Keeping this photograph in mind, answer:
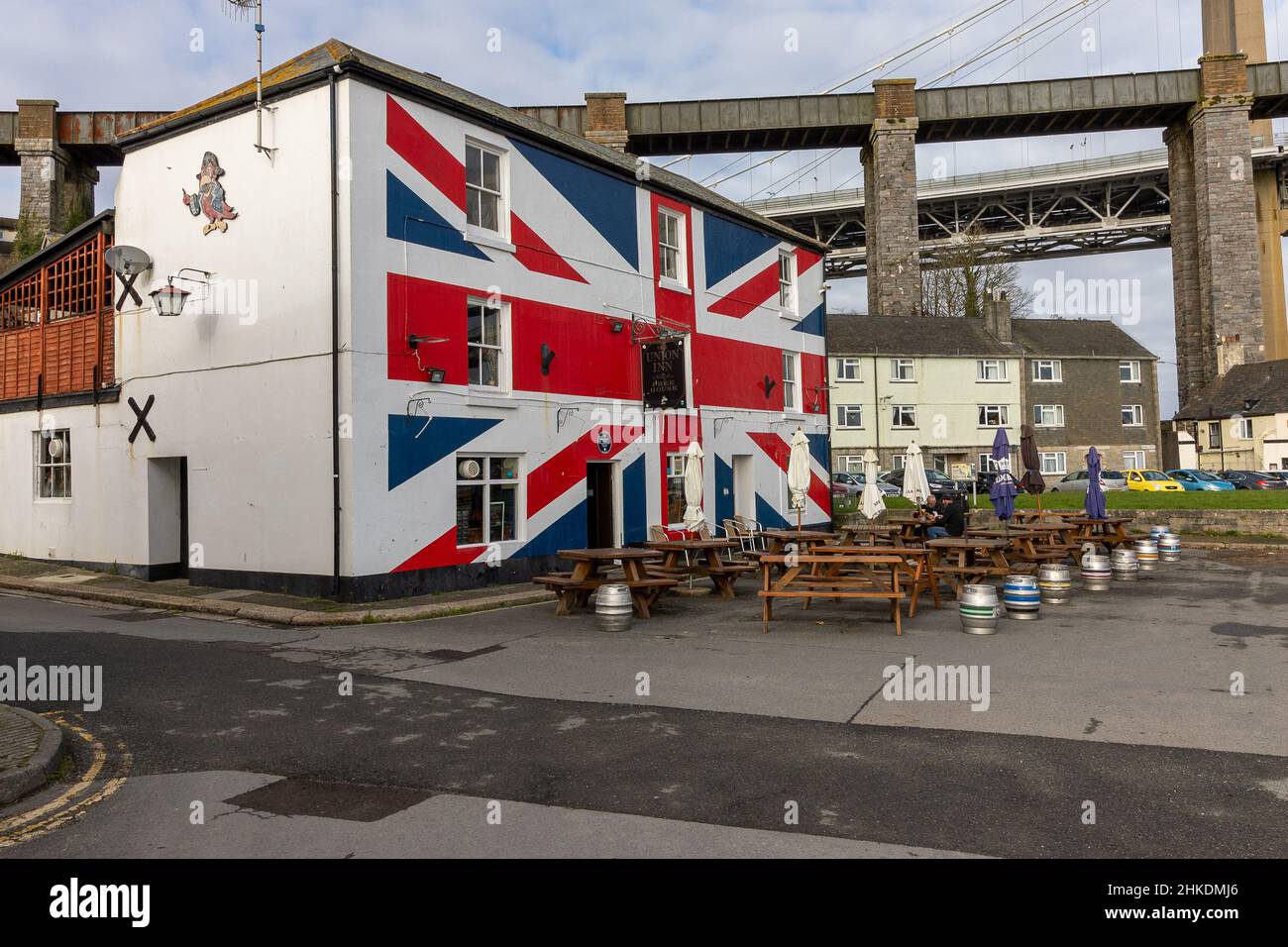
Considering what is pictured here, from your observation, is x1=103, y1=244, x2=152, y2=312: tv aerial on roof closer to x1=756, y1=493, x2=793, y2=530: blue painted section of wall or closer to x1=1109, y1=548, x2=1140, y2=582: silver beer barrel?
x1=756, y1=493, x2=793, y2=530: blue painted section of wall

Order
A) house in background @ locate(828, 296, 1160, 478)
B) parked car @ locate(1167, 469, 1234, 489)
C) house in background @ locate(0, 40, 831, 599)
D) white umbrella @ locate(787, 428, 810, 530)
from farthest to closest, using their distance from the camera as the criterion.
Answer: house in background @ locate(828, 296, 1160, 478), parked car @ locate(1167, 469, 1234, 489), white umbrella @ locate(787, 428, 810, 530), house in background @ locate(0, 40, 831, 599)

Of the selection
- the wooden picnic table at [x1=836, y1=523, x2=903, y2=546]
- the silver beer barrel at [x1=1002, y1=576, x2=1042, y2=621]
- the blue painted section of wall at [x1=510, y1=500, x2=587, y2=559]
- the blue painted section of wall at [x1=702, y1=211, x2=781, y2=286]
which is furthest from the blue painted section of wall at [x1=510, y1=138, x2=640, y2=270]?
the silver beer barrel at [x1=1002, y1=576, x2=1042, y2=621]

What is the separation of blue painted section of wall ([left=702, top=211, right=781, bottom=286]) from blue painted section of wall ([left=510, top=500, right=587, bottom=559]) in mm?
7564

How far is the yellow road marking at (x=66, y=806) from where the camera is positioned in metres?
4.81

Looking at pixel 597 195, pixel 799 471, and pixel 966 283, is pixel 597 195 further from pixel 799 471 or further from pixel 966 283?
pixel 966 283

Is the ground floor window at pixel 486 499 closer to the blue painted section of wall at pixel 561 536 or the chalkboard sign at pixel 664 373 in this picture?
the blue painted section of wall at pixel 561 536

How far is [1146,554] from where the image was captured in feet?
58.3

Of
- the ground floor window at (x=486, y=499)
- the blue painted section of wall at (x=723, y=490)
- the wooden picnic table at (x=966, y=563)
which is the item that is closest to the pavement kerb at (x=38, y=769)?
the ground floor window at (x=486, y=499)

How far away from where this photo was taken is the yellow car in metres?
39.0

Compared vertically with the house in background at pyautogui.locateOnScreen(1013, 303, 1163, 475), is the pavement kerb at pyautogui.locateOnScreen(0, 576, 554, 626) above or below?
below

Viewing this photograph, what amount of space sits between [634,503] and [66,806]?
1425cm

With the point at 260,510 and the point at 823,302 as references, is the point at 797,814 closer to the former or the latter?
the point at 260,510

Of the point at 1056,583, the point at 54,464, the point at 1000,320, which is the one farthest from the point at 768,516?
the point at 1000,320
